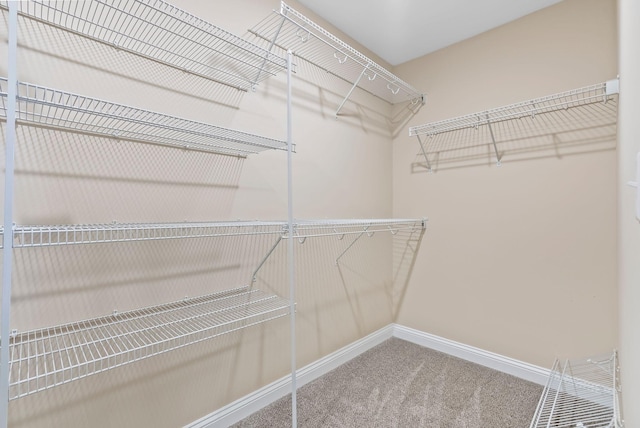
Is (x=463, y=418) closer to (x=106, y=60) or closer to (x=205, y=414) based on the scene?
(x=205, y=414)

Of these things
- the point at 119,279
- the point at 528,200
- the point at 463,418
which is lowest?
the point at 463,418

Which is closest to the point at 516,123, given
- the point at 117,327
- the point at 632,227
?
the point at 632,227

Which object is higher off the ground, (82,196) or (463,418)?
(82,196)

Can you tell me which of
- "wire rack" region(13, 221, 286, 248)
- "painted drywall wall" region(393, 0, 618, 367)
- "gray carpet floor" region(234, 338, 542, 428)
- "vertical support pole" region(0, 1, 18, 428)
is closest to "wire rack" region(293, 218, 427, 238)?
"painted drywall wall" region(393, 0, 618, 367)

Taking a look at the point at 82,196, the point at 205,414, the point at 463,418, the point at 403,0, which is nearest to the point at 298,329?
the point at 205,414

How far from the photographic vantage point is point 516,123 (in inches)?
76.4

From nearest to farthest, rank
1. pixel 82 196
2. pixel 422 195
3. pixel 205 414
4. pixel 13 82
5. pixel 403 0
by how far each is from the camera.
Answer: pixel 13 82, pixel 82 196, pixel 205 414, pixel 403 0, pixel 422 195

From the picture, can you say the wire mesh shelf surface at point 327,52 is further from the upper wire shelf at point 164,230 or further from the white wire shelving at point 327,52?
the upper wire shelf at point 164,230

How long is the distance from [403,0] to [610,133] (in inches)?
53.7

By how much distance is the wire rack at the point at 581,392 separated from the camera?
154 cm

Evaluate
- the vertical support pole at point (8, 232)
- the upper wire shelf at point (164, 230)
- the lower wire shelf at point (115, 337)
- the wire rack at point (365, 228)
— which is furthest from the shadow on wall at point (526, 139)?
the vertical support pole at point (8, 232)

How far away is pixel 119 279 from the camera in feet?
3.87

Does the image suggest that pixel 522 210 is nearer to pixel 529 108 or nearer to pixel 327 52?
pixel 529 108

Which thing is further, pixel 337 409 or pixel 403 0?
pixel 403 0
